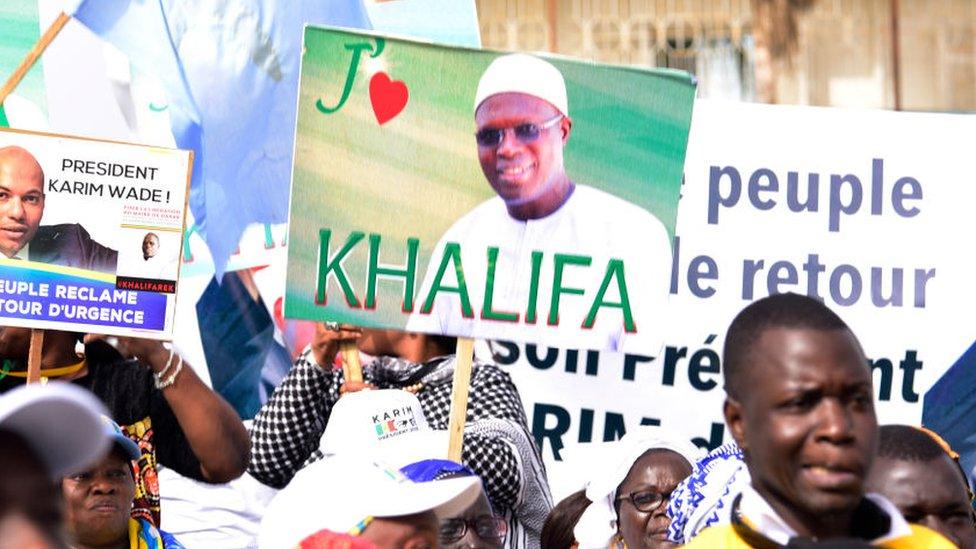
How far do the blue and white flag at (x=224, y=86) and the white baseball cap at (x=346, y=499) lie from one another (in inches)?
128

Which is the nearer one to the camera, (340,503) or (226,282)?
(340,503)

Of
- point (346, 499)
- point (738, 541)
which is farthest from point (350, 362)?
point (738, 541)

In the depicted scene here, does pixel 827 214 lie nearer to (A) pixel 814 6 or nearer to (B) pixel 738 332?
(B) pixel 738 332

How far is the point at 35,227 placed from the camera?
5156 millimetres

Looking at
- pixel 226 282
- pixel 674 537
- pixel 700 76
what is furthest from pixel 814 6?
pixel 674 537

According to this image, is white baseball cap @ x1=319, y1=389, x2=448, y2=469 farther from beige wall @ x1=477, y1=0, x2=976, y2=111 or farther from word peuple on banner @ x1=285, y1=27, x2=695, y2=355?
beige wall @ x1=477, y1=0, x2=976, y2=111

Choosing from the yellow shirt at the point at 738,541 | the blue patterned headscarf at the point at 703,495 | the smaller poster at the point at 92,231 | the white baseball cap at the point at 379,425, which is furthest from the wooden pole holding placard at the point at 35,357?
the yellow shirt at the point at 738,541

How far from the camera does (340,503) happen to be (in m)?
3.28

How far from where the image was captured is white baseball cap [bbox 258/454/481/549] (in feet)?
10.7

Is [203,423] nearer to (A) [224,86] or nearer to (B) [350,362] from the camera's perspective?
(B) [350,362]

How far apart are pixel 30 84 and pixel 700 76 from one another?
788cm

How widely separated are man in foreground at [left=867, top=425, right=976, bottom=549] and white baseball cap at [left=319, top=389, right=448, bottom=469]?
4.23ft

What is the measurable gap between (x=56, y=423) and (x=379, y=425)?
9.60 feet

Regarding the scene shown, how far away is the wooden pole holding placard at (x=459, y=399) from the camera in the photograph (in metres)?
4.94
